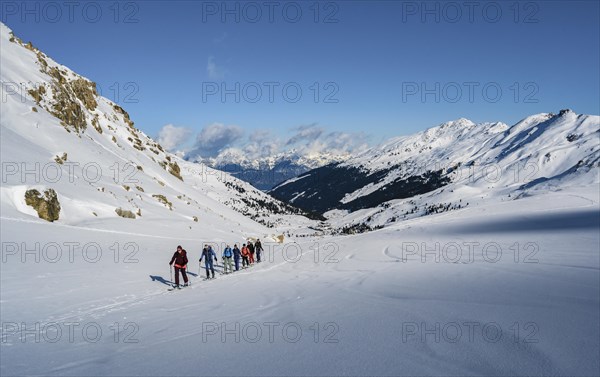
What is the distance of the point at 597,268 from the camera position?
11.4 m

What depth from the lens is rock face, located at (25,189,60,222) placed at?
1093 inches

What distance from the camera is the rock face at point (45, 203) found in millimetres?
27753

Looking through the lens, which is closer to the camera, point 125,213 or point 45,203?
point 45,203

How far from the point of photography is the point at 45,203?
28516 mm

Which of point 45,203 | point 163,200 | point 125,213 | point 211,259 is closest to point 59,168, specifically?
point 125,213

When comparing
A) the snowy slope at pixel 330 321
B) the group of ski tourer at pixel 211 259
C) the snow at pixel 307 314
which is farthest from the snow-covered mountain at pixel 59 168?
the snowy slope at pixel 330 321

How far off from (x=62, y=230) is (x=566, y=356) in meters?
29.2

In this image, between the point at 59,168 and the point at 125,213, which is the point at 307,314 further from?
the point at 59,168

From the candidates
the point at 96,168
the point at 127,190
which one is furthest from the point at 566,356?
the point at 96,168

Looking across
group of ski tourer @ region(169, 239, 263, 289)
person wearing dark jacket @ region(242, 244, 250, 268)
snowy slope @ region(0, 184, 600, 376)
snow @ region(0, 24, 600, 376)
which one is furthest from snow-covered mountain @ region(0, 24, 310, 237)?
snowy slope @ region(0, 184, 600, 376)

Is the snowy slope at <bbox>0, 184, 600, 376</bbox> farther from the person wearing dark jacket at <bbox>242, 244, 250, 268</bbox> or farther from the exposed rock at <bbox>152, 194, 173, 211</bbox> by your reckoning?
the exposed rock at <bbox>152, 194, 173, 211</bbox>

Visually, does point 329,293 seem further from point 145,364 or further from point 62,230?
point 62,230

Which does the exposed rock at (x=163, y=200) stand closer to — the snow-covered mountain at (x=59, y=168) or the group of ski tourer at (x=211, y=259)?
the snow-covered mountain at (x=59, y=168)

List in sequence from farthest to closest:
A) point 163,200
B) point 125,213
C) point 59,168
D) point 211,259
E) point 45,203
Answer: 1. point 163,200
2. point 59,168
3. point 125,213
4. point 45,203
5. point 211,259
